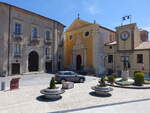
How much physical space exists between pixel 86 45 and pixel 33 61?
1302 cm

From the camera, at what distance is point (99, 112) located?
6961 mm

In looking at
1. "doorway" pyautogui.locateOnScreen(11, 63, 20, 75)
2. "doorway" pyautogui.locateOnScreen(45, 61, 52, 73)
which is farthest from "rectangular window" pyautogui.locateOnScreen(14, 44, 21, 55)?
"doorway" pyautogui.locateOnScreen(45, 61, 52, 73)

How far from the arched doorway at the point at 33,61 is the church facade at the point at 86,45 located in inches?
413

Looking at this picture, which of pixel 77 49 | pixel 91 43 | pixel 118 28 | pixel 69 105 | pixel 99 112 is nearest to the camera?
pixel 99 112

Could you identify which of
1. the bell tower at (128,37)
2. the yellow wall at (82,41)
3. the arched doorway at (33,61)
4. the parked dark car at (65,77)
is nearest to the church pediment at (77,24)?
the yellow wall at (82,41)

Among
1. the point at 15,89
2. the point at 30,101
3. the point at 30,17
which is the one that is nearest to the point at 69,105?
the point at 30,101

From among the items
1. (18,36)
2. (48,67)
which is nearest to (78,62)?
(48,67)

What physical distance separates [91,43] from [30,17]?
14380 mm

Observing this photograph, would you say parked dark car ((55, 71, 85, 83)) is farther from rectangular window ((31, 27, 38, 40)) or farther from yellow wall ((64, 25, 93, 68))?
yellow wall ((64, 25, 93, 68))

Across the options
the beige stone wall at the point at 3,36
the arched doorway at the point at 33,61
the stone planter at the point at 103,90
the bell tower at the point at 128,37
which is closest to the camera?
the stone planter at the point at 103,90

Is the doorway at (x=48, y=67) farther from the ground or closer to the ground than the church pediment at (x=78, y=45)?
closer to the ground

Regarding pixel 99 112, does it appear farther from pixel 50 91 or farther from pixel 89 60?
pixel 89 60

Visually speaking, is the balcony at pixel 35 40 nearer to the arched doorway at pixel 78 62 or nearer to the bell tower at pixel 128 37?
the arched doorway at pixel 78 62

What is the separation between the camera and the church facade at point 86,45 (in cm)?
3036
